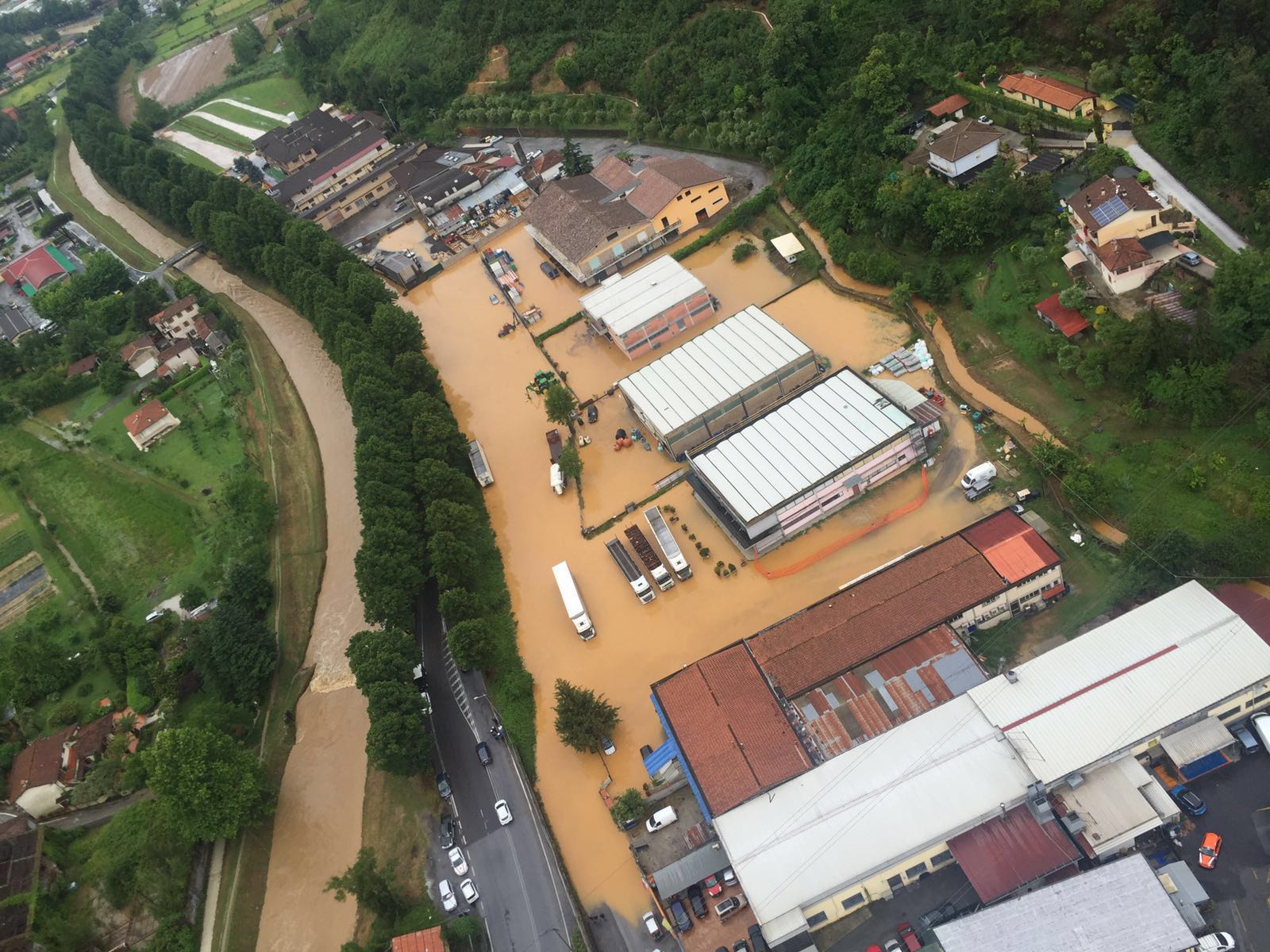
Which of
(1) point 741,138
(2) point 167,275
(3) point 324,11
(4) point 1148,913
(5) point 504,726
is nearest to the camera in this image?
(4) point 1148,913

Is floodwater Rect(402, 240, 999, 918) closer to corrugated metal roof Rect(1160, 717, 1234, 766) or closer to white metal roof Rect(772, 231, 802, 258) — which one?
white metal roof Rect(772, 231, 802, 258)

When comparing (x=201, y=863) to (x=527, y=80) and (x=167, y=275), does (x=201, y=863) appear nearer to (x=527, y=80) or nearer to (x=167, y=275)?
(x=167, y=275)

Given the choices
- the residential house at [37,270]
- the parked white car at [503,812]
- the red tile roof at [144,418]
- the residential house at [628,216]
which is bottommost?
the parked white car at [503,812]

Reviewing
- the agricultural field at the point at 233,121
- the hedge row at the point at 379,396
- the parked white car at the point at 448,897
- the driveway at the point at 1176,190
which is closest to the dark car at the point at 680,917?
the parked white car at the point at 448,897

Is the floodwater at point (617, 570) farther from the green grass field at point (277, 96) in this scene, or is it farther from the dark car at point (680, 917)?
the green grass field at point (277, 96)

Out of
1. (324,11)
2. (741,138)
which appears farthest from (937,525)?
(324,11)

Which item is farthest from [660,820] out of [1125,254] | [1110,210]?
[1110,210]

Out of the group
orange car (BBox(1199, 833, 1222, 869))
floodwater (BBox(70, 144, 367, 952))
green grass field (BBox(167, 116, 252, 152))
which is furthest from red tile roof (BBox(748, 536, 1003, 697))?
green grass field (BBox(167, 116, 252, 152))
